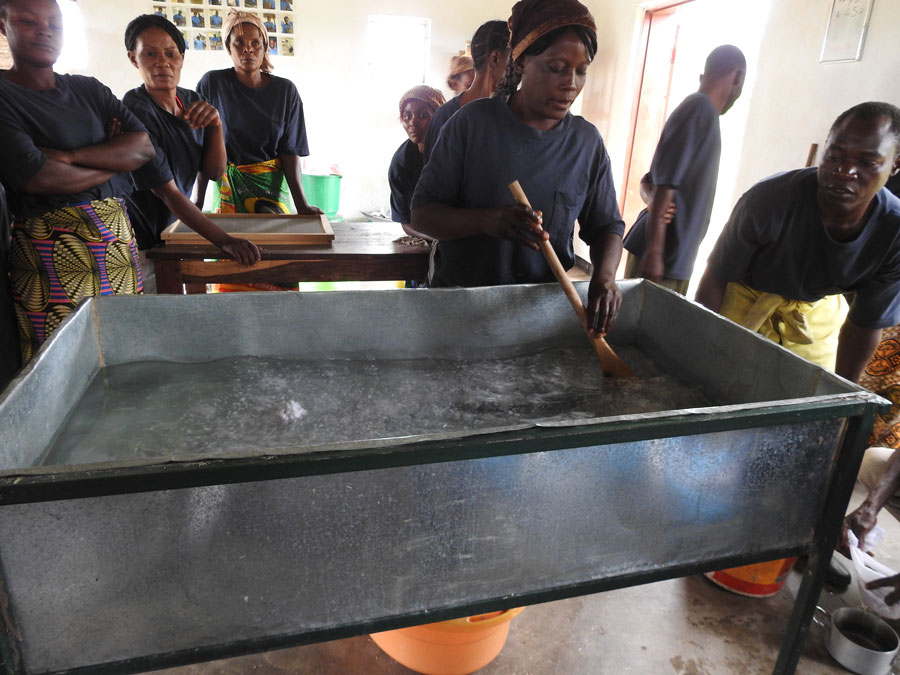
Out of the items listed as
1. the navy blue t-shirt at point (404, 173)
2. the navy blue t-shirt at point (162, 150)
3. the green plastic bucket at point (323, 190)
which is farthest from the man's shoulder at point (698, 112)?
the green plastic bucket at point (323, 190)

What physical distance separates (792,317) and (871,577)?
80cm

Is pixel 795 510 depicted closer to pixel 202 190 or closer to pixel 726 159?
pixel 202 190

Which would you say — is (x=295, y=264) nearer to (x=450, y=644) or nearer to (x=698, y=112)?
(x=450, y=644)

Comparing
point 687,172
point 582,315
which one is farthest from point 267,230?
point 687,172

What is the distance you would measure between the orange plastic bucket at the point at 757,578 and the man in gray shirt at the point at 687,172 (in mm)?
1212

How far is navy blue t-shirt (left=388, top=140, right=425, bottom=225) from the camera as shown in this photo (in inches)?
113

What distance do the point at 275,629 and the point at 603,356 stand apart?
1.01 m

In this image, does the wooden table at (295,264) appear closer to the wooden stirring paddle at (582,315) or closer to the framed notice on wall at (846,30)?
the wooden stirring paddle at (582,315)

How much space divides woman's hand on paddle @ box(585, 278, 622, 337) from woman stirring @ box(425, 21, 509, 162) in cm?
109

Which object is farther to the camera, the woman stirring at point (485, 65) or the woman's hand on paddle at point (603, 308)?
the woman stirring at point (485, 65)

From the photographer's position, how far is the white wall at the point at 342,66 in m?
5.78

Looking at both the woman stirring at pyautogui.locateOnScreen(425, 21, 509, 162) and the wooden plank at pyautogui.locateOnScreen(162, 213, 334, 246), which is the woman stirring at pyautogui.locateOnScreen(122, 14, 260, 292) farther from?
the woman stirring at pyautogui.locateOnScreen(425, 21, 509, 162)

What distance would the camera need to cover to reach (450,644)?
1548 mm

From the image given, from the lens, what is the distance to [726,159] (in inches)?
158
